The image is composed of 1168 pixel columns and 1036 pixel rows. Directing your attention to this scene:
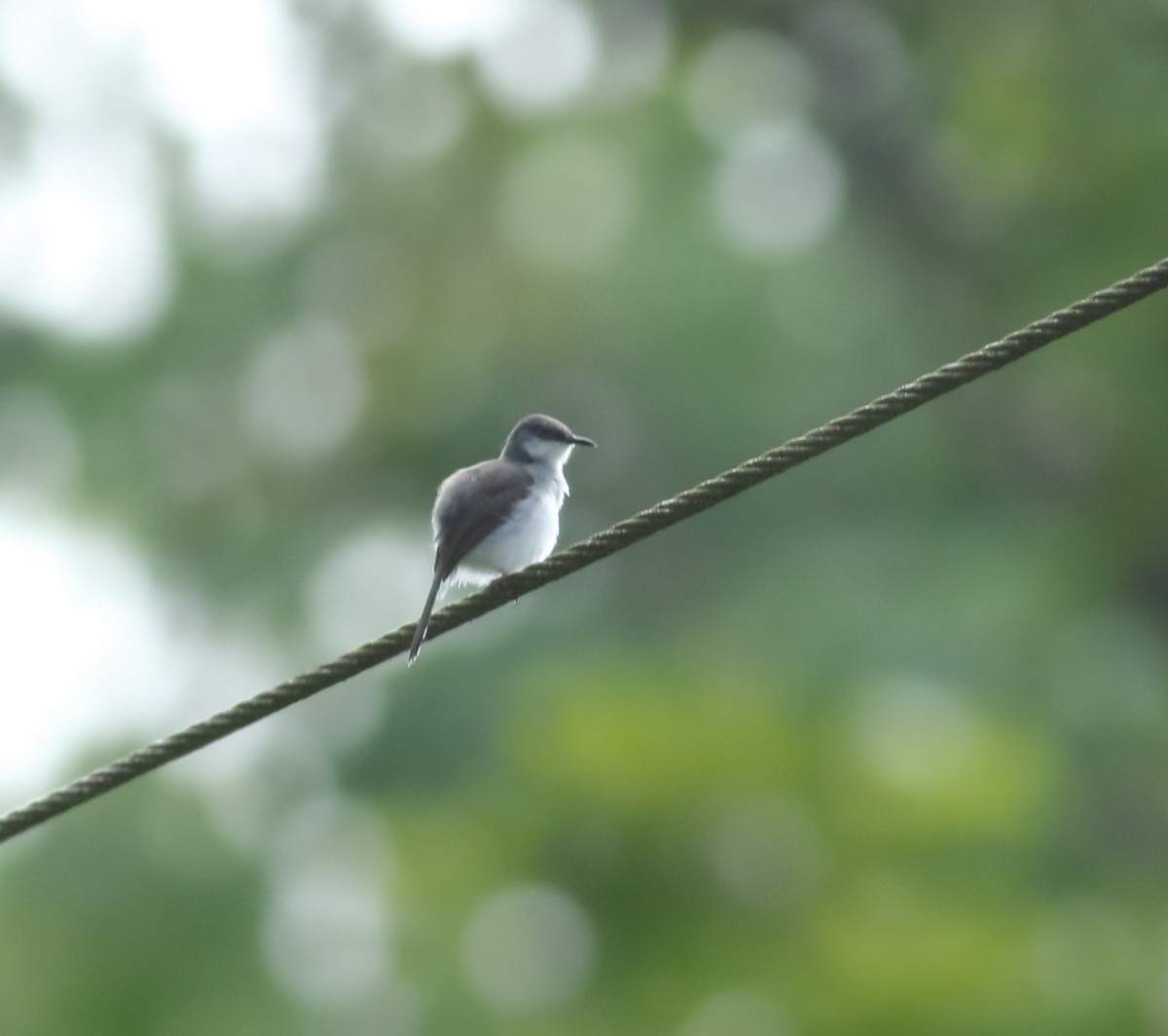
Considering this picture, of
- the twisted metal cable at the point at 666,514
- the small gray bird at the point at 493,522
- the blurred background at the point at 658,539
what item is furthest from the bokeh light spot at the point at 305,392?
the twisted metal cable at the point at 666,514

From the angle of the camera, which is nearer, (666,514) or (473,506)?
(666,514)

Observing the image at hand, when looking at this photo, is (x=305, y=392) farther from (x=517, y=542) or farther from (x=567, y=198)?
(x=517, y=542)

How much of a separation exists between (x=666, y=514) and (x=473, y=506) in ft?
8.62

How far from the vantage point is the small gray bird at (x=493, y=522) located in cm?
732

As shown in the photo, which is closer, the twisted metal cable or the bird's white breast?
the twisted metal cable

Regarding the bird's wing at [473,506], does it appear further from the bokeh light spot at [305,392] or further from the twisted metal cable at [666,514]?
the bokeh light spot at [305,392]

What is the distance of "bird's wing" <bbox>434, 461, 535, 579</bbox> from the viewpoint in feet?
23.9

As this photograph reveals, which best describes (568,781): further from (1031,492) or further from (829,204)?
(829,204)

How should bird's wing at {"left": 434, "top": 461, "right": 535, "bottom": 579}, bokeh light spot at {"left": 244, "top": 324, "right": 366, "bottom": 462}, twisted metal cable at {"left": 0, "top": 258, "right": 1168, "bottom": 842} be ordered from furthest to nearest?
bokeh light spot at {"left": 244, "top": 324, "right": 366, "bottom": 462}, bird's wing at {"left": 434, "top": 461, "right": 535, "bottom": 579}, twisted metal cable at {"left": 0, "top": 258, "right": 1168, "bottom": 842}

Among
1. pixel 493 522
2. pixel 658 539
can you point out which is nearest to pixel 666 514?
pixel 493 522

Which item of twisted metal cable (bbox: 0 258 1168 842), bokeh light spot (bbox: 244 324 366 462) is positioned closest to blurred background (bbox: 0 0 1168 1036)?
bokeh light spot (bbox: 244 324 366 462)

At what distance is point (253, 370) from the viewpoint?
18.8 meters

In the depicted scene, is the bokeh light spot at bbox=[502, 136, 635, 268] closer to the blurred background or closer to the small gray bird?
the blurred background

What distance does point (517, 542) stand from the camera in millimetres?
7387
